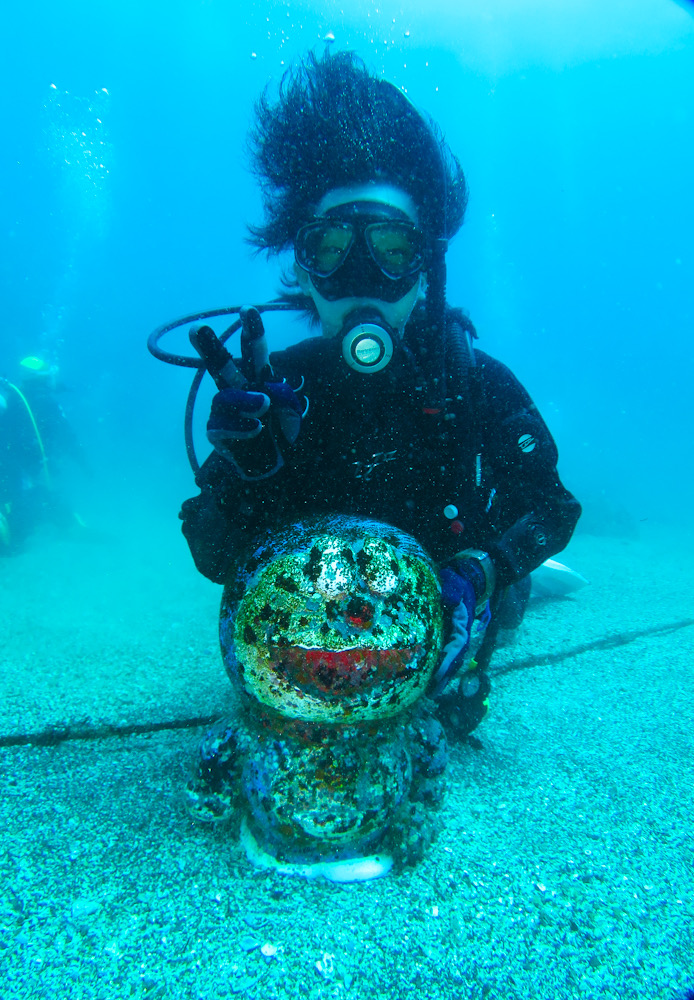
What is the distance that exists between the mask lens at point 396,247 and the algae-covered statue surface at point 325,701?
4.88ft

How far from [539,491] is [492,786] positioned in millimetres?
1366

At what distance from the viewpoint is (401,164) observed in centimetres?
243

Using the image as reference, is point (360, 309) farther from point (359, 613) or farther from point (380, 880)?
point (380, 880)

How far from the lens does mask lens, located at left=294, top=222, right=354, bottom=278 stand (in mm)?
2277

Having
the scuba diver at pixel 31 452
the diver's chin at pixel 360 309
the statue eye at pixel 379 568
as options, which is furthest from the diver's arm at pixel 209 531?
the scuba diver at pixel 31 452

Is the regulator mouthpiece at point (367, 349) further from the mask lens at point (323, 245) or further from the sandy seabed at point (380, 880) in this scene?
the sandy seabed at point (380, 880)

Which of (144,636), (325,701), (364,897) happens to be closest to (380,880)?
(364,897)

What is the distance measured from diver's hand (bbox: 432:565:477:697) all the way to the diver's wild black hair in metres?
1.99

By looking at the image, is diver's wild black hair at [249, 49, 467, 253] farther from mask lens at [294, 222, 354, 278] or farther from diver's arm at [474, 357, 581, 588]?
diver's arm at [474, 357, 581, 588]

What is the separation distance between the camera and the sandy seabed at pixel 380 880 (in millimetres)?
1077

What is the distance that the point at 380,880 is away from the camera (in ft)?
4.36

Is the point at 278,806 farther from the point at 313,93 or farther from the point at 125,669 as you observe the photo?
the point at 313,93

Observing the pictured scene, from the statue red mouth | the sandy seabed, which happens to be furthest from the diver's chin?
the sandy seabed

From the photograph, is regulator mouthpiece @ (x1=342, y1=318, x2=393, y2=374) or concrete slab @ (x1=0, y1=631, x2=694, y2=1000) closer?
concrete slab @ (x1=0, y1=631, x2=694, y2=1000)
